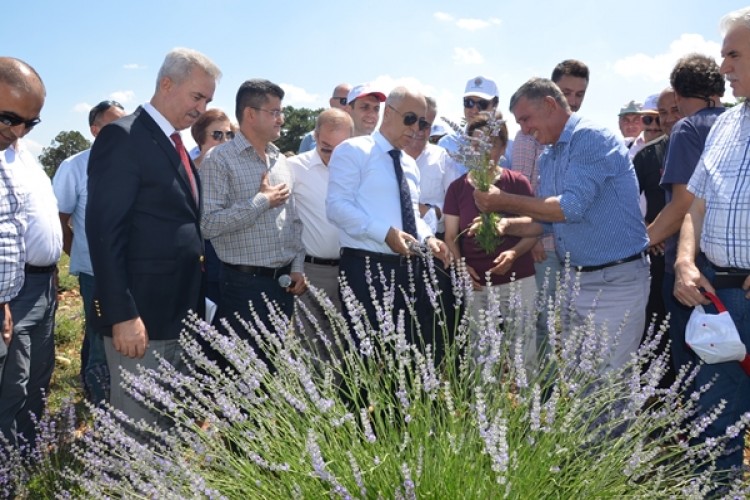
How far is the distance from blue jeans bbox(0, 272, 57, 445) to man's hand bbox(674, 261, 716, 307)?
11.9ft

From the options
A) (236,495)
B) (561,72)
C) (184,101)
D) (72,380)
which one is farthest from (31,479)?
(561,72)

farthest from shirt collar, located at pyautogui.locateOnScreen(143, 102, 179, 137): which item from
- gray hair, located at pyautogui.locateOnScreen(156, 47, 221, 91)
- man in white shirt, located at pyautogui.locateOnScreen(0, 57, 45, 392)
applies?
man in white shirt, located at pyautogui.locateOnScreen(0, 57, 45, 392)

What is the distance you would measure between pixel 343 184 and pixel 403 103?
2.35 feet

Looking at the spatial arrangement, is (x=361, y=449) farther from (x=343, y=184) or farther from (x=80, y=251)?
(x=80, y=251)

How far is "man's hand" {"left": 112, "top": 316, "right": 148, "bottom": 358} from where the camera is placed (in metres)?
3.27

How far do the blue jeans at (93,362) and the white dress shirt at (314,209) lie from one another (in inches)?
71.0

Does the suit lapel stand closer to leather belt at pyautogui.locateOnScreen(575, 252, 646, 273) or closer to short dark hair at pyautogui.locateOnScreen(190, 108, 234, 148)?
leather belt at pyautogui.locateOnScreen(575, 252, 646, 273)

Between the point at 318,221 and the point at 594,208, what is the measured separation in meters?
2.22

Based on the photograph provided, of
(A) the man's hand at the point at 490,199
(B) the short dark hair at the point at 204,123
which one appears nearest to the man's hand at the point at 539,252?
(A) the man's hand at the point at 490,199

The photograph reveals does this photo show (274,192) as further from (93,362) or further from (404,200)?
(93,362)

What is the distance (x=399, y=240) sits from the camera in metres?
4.06

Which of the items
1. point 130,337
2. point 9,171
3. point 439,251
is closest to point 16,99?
point 9,171

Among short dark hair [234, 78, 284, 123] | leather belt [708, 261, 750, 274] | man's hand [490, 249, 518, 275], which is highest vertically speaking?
short dark hair [234, 78, 284, 123]

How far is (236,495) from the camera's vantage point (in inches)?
92.0
